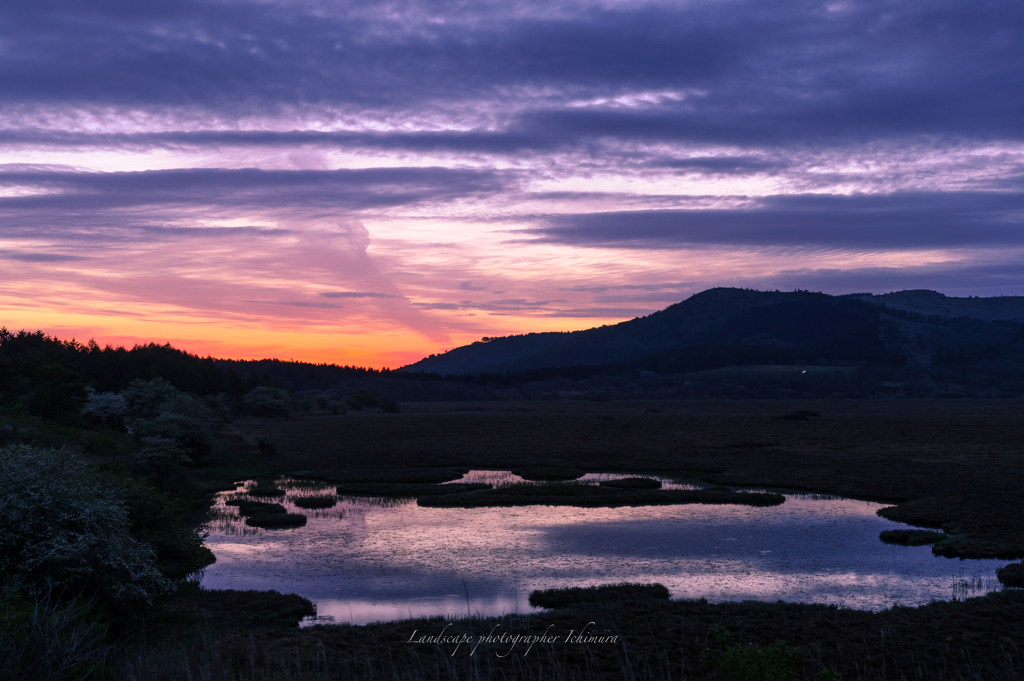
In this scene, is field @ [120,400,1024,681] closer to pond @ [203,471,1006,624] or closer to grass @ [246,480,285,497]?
pond @ [203,471,1006,624]

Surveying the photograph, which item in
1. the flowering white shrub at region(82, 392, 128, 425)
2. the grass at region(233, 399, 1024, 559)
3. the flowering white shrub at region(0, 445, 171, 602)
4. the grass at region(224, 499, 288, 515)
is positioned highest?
the flowering white shrub at region(82, 392, 128, 425)

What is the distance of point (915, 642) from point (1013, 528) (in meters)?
18.7

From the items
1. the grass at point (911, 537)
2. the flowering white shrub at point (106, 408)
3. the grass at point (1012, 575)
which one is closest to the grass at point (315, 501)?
the flowering white shrub at point (106, 408)

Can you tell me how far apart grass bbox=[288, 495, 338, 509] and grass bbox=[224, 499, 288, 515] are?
5.15 ft

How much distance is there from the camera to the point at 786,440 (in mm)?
73562

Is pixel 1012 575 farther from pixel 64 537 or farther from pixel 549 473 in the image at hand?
pixel 549 473

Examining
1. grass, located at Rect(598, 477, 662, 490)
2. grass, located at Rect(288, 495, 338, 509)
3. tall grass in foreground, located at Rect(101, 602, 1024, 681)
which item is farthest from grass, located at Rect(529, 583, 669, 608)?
grass, located at Rect(598, 477, 662, 490)

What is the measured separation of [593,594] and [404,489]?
2741 centimetres

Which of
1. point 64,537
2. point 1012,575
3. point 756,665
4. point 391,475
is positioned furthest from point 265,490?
point 756,665

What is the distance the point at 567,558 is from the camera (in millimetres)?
27625

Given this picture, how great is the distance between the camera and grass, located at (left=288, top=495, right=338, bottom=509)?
41947 mm

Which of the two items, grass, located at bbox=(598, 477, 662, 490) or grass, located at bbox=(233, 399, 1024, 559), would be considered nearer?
grass, located at bbox=(233, 399, 1024, 559)

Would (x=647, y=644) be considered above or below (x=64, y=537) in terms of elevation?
below

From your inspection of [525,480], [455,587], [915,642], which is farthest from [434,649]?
[525,480]
